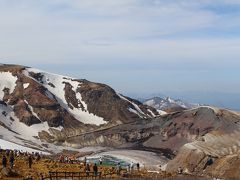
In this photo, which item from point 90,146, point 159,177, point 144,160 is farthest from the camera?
point 90,146

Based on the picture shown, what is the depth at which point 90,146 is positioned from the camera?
189375mm

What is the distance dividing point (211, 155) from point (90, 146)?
87.4 m

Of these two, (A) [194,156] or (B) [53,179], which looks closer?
(B) [53,179]

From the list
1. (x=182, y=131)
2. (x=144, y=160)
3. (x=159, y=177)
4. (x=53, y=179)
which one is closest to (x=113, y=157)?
(x=144, y=160)

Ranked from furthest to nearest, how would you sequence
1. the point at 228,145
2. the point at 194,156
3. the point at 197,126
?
the point at 197,126, the point at 228,145, the point at 194,156

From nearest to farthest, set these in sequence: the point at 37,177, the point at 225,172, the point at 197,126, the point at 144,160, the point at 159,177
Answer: the point at 37,177 → the point at 159,177 → the point at 225,172 → the point at 144,160 → the point at 197,126

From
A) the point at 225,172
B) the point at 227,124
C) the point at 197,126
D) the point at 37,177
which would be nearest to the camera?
the point at 37,177

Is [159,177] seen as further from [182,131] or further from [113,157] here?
[182,131]

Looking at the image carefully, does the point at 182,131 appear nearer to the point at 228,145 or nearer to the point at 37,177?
the point at 228,145

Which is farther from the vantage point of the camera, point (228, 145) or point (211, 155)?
point (228, 145)

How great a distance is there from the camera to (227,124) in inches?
5871

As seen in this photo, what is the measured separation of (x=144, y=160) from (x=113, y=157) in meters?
8.95

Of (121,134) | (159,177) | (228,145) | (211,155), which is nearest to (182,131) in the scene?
(121,134)

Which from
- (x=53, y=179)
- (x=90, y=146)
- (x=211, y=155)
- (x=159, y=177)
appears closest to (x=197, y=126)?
(x=90, y=146)
